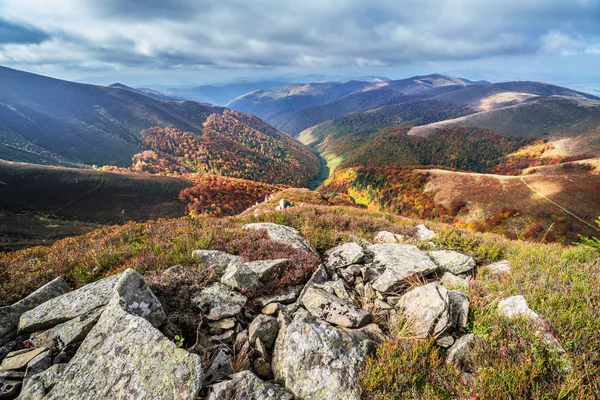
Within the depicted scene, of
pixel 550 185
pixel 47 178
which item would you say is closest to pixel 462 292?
pixel 550 185

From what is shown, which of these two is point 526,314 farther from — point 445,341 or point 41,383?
point 41,383

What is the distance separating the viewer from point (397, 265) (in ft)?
24.8

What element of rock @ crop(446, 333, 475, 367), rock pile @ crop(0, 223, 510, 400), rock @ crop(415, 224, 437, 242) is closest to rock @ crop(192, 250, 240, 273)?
rock pile @ crop(0, 223, 510, 400)

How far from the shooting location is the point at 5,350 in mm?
4906

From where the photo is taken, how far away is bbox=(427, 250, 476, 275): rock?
7982 millimetres

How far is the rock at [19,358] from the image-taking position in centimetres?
433

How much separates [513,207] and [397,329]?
379 ft

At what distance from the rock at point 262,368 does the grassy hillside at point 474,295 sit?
5.46ft

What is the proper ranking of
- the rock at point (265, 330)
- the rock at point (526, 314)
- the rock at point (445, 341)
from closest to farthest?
the rock at point (526, 314), the rock at point (445, 341), the rock at point (265, 330)

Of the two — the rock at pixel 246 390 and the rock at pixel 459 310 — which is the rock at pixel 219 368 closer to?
the rock at pixel 246 390

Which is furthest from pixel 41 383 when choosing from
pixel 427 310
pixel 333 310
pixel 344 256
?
pixel 344 256

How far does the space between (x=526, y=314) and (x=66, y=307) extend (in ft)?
30.5

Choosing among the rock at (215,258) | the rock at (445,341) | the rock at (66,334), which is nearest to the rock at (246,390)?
the rock at (445,341)

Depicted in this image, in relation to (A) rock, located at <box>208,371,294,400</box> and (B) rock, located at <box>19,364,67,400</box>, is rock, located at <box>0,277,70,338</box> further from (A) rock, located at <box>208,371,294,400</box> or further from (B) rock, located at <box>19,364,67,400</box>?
(A) rock, located at <box>208,371,294,400</box>
